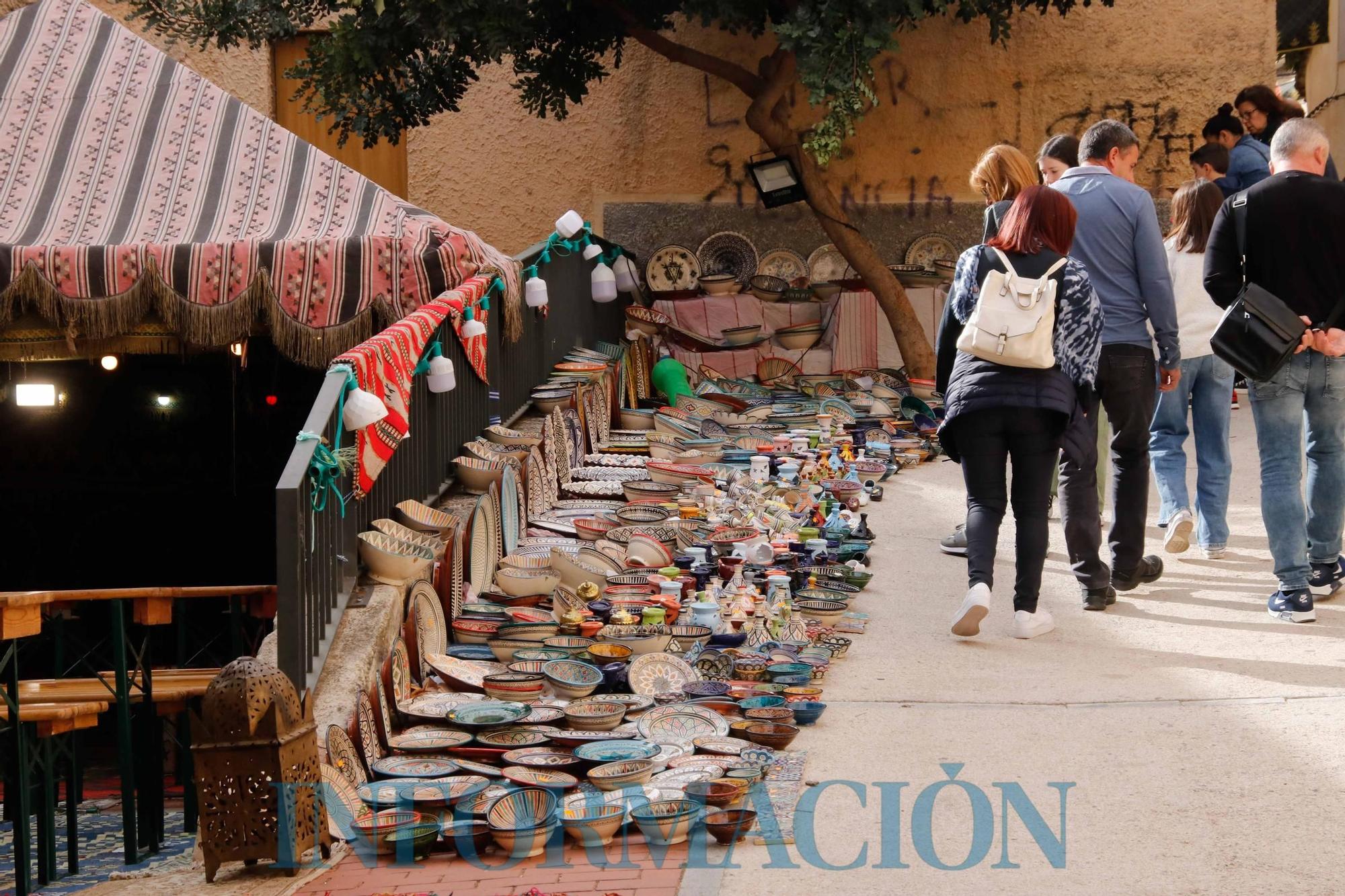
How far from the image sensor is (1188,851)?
12.2 feet

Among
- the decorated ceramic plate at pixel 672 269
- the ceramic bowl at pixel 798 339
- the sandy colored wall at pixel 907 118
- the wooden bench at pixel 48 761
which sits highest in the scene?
the sandy colored wall at pixel 907 118

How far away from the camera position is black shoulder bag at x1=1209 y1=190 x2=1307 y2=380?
17.6ft

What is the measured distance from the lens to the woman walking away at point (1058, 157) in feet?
20.6

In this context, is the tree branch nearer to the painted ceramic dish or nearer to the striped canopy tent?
the striped canopy tent

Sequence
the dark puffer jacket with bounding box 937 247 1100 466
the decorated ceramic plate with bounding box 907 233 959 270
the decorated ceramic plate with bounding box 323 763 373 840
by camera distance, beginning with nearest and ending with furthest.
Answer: the decorated ceramic plate with bounding box 323 763 373 840
the dark puffer jacket with bounding box 937 247 1100 466
the decorated ceramic plate with bounding box 907 233 959 270

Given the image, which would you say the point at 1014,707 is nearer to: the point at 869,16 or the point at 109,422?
the point at 869,16

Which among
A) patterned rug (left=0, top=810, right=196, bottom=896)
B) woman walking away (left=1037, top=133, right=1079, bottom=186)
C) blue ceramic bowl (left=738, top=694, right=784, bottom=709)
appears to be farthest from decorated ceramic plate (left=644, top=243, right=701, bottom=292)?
blue ceramic bowl (left=738, top=694, right=784, bottom=709)

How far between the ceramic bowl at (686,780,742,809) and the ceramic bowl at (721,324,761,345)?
9.13 m

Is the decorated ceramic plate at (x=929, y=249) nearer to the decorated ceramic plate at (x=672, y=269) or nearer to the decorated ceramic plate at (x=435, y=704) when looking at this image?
the decorated ceramic plate at (x=672, y=269)

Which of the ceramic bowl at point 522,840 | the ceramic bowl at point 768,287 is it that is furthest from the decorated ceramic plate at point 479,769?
the ceramic bowl at point 768,287

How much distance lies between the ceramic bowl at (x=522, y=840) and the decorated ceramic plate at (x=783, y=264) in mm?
10523

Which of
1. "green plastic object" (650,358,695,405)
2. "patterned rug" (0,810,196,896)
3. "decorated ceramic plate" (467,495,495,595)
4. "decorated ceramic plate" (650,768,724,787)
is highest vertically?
"green plastic object" (650,358,695,405)

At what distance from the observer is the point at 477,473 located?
7.25 meters

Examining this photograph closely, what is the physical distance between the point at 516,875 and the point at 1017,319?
2679mm
